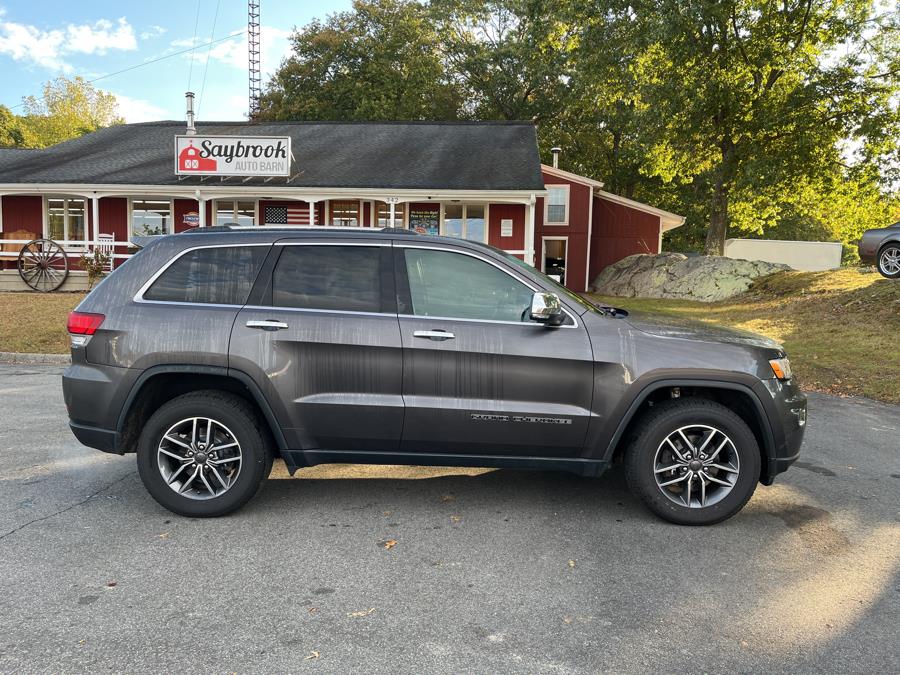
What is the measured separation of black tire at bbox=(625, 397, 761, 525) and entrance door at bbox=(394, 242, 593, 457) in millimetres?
404

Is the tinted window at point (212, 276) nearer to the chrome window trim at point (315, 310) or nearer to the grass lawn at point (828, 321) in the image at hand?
the chrome window trim at point (315, 310)

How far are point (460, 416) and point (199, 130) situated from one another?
24.3m

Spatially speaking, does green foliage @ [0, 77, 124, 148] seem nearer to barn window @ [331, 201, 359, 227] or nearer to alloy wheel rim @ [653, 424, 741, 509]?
barn window @ [331, 201, 359, 227]

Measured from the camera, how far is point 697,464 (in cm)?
405

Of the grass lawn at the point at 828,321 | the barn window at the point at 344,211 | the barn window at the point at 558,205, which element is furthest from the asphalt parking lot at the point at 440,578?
the barn window at the point at 558,205

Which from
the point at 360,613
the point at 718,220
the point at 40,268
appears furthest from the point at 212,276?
the point at 718,220

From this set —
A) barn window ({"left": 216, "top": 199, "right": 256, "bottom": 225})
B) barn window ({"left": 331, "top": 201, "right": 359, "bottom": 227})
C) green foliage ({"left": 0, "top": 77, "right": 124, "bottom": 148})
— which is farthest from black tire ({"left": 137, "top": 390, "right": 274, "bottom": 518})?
green foliage ({"left": 0, "top": 77, "right": 124, "bottom": 148})

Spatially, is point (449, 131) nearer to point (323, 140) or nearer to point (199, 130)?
point (323, 140)

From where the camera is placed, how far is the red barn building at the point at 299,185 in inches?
804

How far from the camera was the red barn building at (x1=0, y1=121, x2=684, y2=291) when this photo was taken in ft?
67.0

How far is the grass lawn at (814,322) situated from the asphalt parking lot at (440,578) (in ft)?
17.3

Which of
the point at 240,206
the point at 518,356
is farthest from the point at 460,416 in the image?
the point at 240,206

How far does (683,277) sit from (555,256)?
19.4 feet

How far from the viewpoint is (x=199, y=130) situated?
80.9 ft
